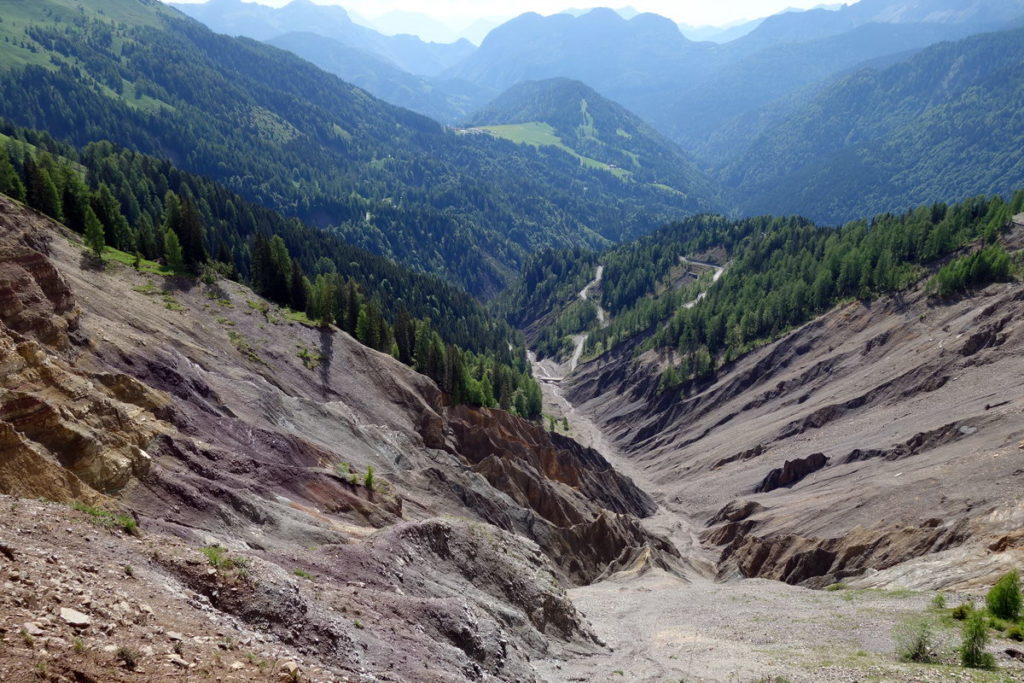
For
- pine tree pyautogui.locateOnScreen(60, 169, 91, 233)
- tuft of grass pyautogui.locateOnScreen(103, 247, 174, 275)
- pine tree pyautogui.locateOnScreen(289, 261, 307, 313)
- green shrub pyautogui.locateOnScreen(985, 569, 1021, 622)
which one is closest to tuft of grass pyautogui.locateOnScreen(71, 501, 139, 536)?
green shrub pyautogui.locateOnScreen(985, 569, 1021, 622)

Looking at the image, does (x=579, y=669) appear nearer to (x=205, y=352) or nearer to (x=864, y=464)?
(x=205, y=352)

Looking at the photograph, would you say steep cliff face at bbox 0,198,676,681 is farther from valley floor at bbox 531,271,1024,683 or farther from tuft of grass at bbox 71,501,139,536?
valley floor at bbox 531,271,1024,683

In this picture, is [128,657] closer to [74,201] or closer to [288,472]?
[288,472]

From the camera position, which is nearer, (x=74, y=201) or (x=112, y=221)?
(x=74, y=201)

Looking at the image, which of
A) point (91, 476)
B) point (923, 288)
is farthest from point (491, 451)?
point (923, 288)

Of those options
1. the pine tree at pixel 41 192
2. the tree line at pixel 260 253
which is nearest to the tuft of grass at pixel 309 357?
the tree line at pixel 260 253

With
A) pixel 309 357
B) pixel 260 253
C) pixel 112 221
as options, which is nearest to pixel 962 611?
pixel 309 357

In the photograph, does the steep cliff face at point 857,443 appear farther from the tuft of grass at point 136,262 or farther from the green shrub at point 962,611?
the tuft of grass at point 136,262
